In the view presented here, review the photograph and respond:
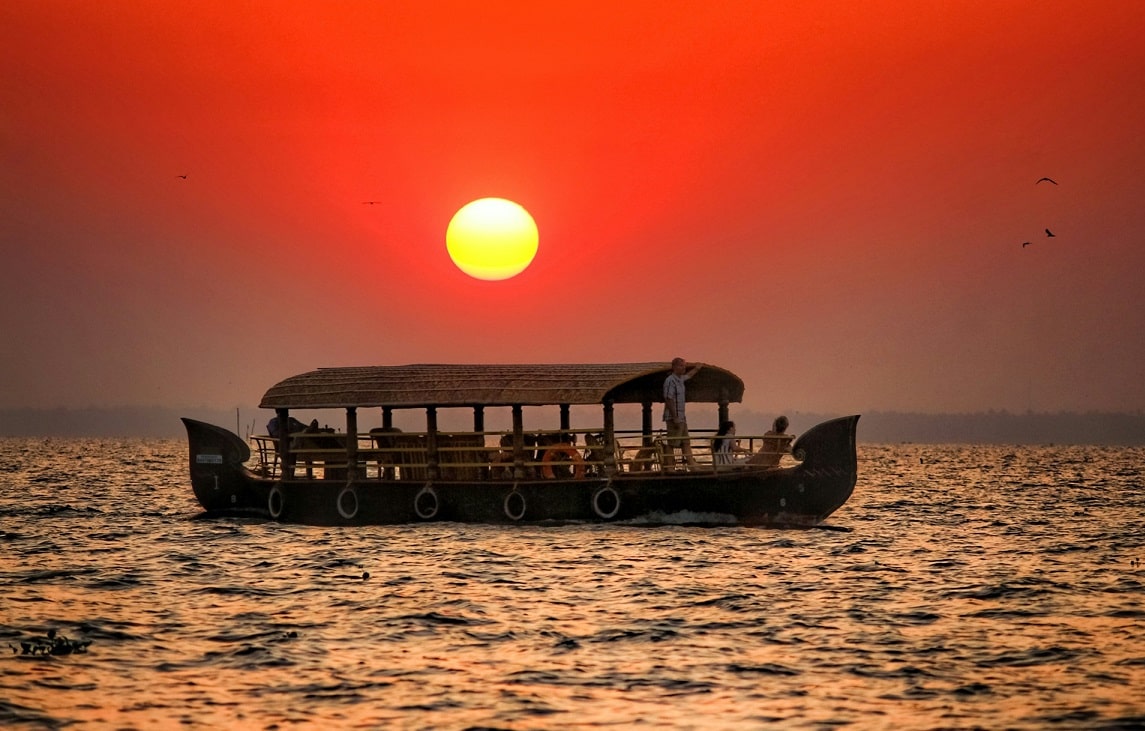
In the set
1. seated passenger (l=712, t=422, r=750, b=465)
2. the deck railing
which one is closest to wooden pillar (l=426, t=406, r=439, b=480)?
the deck railing

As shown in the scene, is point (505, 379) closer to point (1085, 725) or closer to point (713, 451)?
point (713, 451)

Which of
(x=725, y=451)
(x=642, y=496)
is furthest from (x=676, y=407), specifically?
(x=642, y=496)

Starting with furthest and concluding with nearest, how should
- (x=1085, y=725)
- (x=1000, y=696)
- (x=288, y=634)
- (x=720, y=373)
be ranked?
(x=720, y=373), (x=288, y=634), (x=1000, y=696), (x=1085, y=725)

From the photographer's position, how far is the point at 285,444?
3381 centimetres

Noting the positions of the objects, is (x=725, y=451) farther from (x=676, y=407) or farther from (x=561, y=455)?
(x=561, y=455)

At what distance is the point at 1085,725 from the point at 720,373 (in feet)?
65.3

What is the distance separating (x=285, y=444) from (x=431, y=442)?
4300 mm

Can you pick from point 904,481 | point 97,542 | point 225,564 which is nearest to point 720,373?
point 225,564

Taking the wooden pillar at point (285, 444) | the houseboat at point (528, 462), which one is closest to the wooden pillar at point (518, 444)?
the houseboat at point (528, 462)

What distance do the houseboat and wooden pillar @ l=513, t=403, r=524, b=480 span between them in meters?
0.03

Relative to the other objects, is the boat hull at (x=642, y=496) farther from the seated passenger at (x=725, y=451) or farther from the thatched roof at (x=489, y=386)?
the thatched roof at (x=489, y=386)

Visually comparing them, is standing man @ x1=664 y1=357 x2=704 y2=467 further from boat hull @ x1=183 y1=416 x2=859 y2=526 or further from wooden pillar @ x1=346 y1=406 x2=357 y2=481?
wooden pillar @ x1=346 y1=406 x2=357 y2=481

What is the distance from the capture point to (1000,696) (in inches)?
584

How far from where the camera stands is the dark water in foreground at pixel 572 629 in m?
14.3
